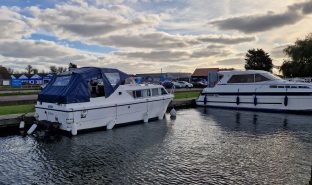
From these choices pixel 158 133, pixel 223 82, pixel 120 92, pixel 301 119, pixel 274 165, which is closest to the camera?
pixel 274 165

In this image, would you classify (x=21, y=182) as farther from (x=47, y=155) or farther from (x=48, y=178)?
(x=47, y=155)

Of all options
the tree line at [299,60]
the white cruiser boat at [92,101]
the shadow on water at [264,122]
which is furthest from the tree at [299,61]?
the white cruiser boat at [92,101]

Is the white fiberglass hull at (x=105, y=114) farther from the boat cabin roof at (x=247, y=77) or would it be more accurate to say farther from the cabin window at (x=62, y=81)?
the boat cabin roof at (x=247, y=77)

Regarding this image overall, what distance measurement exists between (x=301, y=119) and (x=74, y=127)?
1633 centimetres

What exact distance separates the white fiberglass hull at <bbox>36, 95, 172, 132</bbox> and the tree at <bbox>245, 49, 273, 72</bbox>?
244 feet

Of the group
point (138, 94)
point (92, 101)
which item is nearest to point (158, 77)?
point (138, 94)

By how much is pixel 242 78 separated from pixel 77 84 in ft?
58.9

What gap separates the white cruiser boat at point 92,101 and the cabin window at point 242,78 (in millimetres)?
12032

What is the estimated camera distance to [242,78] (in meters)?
32.0

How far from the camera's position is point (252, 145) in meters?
15.8

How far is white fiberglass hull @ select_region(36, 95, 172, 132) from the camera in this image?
18.5 meters

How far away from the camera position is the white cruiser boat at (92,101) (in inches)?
733

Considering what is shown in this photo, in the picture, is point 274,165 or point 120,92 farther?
point 120,92

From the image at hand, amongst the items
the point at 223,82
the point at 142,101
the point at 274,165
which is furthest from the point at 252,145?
the point at 223,82
